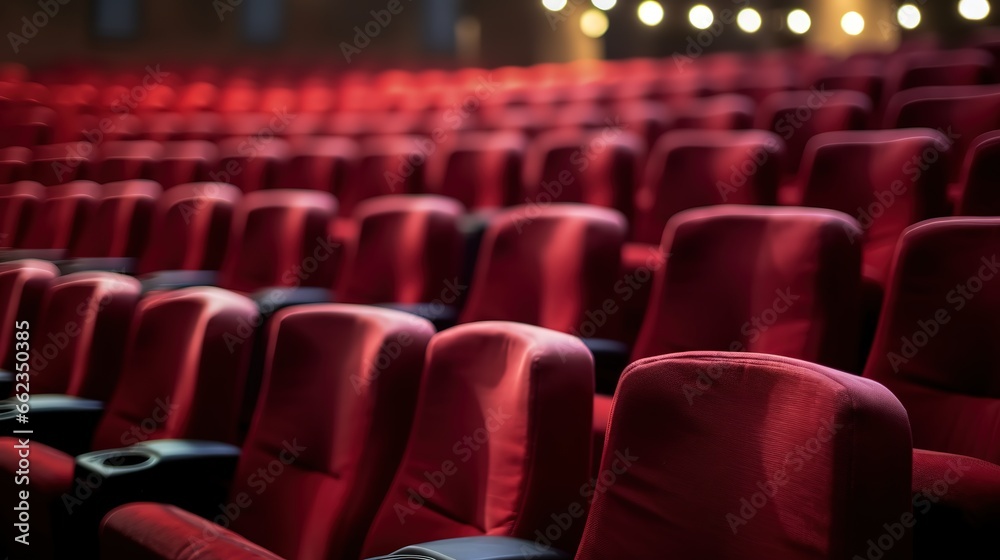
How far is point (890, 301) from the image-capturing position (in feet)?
1.42

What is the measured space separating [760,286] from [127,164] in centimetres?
109

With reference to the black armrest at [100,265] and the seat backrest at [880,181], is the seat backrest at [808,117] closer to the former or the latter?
the seat backrest at [880,181]

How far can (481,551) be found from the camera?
33cm

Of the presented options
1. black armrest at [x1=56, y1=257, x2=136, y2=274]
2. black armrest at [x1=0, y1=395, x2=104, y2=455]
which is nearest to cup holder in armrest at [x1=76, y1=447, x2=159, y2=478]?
black armrest at [x1=0, y1=395, x2=104, y2=455]

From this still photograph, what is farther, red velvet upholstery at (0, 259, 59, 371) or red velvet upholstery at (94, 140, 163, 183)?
red velvet upholstery at (94, 140, 163, 183)

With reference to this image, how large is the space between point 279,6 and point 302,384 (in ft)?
8.74

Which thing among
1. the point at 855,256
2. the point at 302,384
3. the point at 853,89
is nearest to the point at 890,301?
the point at 855,256

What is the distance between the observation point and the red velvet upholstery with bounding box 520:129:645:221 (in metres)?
0.86

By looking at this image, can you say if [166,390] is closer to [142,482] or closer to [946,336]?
[142,482]

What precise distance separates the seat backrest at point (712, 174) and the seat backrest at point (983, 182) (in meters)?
0.21

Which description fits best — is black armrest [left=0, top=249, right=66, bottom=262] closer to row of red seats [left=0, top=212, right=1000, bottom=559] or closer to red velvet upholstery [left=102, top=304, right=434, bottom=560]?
row of red seats [left=0, top=212, right=1000, bottom=559]

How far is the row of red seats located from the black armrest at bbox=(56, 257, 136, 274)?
0.34m

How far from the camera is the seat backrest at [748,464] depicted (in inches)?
9.3

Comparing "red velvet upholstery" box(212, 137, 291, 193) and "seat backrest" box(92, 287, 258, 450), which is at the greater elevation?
"red velvet upholstery" box(212, 137, 291, 193)
